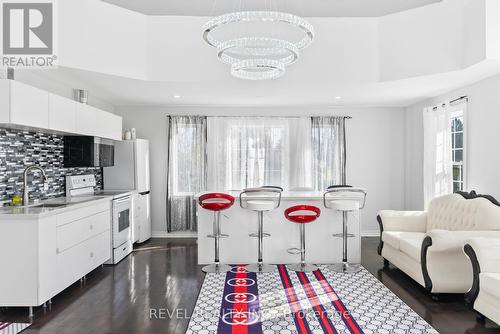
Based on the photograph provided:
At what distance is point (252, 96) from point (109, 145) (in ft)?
7.99

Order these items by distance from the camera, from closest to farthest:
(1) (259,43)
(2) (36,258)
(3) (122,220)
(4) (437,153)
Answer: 1. (2) (36,258)
2. (1) (259,43)
3. (3) (122,220)
4. (4) (437,153)

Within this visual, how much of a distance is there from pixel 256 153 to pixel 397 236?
10.2 feet

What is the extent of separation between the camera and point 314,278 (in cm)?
438

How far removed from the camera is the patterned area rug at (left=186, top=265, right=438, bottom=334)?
306 cm

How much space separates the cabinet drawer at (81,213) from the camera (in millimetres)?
3680

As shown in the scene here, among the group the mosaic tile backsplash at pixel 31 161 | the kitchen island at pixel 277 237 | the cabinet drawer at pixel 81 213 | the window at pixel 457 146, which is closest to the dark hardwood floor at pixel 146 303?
the kitchen island at pixel 277 237

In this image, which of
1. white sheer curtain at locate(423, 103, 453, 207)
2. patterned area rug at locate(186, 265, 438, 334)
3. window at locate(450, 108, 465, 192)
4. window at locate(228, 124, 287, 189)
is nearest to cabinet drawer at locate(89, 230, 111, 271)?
patterned area rug at locate(186, 265, 438, 334)

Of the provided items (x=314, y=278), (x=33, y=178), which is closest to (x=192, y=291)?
(x=314, y=278)

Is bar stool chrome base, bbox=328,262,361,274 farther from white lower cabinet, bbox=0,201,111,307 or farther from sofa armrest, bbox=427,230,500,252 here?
white lower cabinet, bbox=0,201,111,307

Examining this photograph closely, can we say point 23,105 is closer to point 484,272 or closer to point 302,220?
point 302,220

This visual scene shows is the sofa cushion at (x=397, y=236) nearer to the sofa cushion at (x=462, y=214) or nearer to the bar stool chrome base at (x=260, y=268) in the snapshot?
the sofa cushion at (x=462, y=214)

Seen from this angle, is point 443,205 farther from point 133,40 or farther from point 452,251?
point 133,40

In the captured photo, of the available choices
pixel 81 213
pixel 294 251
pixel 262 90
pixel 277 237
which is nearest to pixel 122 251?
pixel 81 213

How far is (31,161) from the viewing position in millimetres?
4355
